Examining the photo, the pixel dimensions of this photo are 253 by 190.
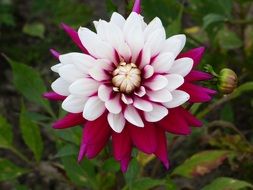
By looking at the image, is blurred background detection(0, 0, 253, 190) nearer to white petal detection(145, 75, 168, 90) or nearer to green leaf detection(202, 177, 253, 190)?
green leaf detection(202, 177, 253, 190)

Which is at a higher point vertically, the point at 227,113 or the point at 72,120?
the point at 72,120

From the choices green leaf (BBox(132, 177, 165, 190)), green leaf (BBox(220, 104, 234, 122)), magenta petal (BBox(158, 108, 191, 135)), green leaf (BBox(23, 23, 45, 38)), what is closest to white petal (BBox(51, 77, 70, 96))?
magenta petal (BBox(158, 108, 191, 135))

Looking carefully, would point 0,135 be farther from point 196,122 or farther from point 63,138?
point 196,122

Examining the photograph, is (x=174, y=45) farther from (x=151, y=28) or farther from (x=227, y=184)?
(x=227, y=184)

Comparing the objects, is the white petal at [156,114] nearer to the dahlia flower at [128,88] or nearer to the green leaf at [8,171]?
the dahlia flower at [128,88]

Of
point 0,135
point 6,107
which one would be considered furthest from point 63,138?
point 6,107

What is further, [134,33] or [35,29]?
[35,29]

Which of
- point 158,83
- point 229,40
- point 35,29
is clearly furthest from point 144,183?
point 35,29

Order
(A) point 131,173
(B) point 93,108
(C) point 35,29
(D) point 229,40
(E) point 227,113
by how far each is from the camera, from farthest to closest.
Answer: (C) point 35,29, (D) point 229,40, (E) point 227,113, (A) point 131,173, (B) point 93,108

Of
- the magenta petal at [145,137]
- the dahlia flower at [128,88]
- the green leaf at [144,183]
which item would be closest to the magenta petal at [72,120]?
the dahlia flower at [128,88]
